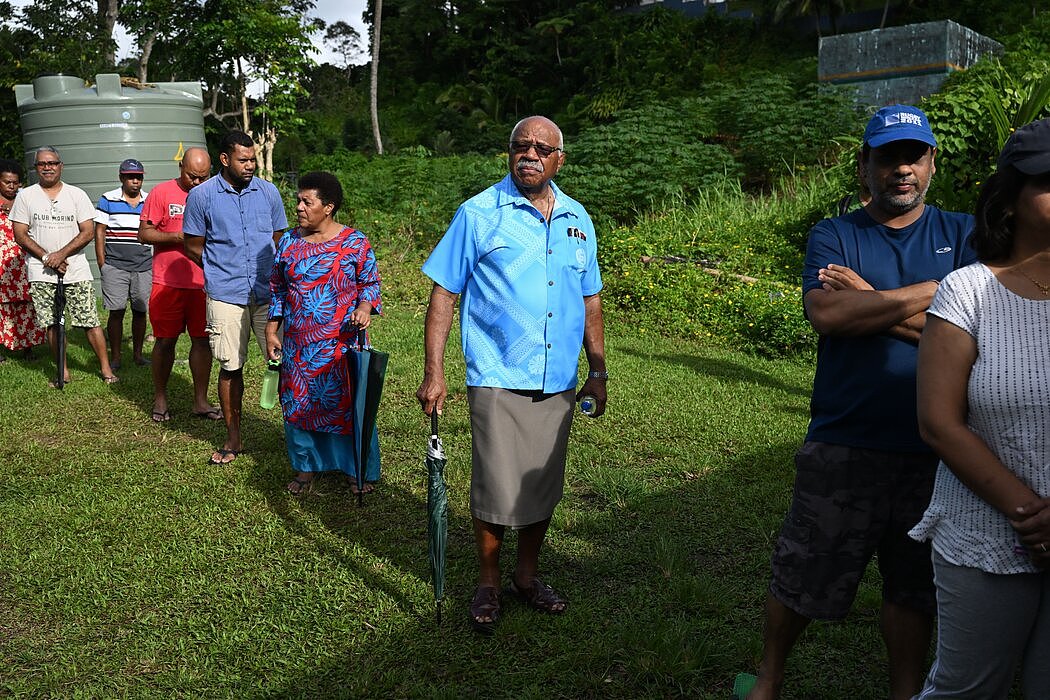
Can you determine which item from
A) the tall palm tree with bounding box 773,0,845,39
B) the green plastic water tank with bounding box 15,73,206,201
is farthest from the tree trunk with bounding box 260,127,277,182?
the tall palm tree with bounding box 773,0,845,39

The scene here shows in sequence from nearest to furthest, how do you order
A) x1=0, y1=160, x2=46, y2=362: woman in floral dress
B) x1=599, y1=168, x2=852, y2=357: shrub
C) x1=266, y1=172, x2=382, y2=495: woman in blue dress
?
1. x1=266, y1=172, x2=382, y2=495: woman in blue dress
2. x1=0, y1=160, x2=46, y2=362: woman in floral dress
3. x1=599, y1=168, x2=852, y2=357: shrub

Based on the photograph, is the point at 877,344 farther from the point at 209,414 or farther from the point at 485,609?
the point at 209,414

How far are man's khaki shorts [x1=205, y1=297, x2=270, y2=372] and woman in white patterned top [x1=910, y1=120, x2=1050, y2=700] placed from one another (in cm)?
464

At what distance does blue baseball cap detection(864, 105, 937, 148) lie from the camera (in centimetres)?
268

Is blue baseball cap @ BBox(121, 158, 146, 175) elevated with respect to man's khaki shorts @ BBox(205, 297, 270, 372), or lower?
elevated

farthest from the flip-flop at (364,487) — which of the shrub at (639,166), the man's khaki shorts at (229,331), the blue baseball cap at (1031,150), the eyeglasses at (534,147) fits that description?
the shrub at (639,166)

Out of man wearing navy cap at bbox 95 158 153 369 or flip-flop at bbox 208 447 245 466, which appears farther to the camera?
man wearing navy cap at bbox 95 158 153 369

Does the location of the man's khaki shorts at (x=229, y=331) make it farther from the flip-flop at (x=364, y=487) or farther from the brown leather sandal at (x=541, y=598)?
the brown leather sandal at (x=541, y=598)

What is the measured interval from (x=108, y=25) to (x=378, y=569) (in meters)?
28.3

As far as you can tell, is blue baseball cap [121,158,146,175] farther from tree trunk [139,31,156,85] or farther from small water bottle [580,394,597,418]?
tree trunk [139,31,156,85]

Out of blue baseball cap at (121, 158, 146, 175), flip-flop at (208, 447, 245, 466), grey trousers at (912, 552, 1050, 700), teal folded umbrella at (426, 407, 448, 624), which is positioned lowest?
flip-flop at (208, 447, 245, 466)

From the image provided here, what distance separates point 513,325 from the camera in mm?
3691

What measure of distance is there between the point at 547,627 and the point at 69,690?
1.78 meters

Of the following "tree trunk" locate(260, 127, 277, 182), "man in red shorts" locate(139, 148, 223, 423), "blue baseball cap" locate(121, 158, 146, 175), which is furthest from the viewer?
"tree trunk" locate(260, 127, 277, 182)
